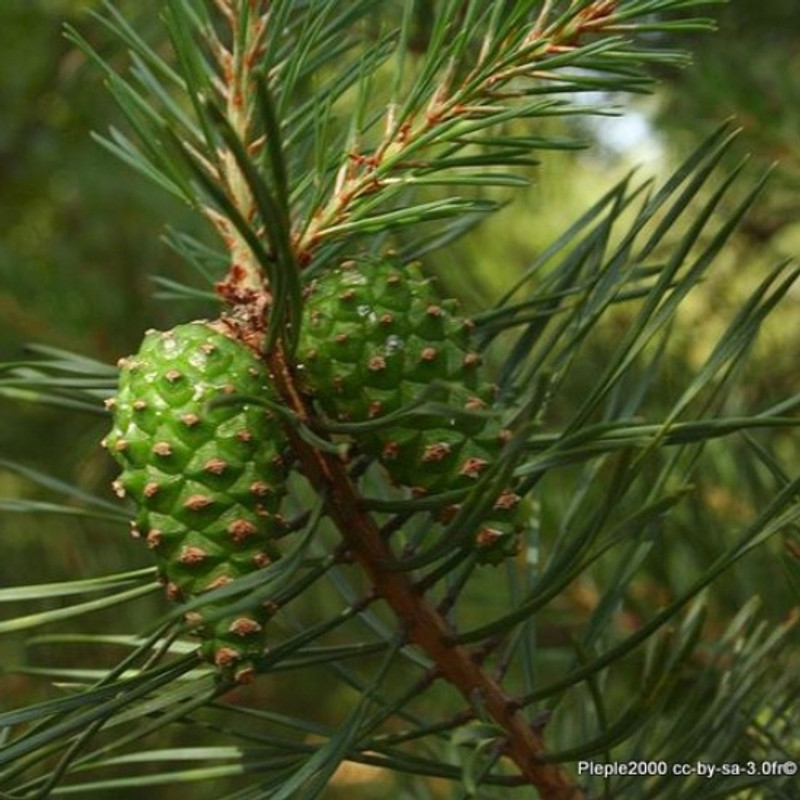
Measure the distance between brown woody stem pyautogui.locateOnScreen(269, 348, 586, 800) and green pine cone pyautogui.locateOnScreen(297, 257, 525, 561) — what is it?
2 centimetres

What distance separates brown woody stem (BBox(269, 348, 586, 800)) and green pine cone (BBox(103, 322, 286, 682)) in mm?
21

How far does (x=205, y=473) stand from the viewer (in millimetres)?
444

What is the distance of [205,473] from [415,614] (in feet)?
0.36

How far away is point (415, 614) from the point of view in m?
0.51

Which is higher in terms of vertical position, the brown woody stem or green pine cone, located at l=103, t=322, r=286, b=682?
green pine cone, located at l=103, t=322, r=286, b=682

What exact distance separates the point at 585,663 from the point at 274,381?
5.8 inches

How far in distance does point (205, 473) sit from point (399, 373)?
2.8 inches

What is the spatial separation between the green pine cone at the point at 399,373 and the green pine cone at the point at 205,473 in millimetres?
24

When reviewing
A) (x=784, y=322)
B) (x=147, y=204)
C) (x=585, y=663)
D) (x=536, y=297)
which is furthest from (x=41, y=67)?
(x=585, y=663)

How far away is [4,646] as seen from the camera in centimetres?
130

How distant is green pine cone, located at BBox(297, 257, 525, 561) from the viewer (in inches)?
18.0

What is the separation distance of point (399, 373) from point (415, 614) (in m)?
0.10

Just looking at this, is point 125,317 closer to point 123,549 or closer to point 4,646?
point 123,549

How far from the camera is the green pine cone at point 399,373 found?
0.46 meters
